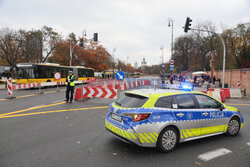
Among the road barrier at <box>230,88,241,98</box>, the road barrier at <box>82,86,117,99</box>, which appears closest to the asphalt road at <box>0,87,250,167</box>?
the road barrier at <box>82,86,117,99</box>

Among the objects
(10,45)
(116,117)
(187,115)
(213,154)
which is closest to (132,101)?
(116,117)

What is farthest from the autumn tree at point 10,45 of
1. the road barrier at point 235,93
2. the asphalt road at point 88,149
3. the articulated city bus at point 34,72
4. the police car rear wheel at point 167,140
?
the police car rear wheel at point 167,140

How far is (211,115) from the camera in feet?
14.5

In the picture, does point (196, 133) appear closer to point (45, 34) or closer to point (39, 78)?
point (39, 78)

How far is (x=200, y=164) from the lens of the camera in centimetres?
334

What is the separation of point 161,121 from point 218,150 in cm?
168

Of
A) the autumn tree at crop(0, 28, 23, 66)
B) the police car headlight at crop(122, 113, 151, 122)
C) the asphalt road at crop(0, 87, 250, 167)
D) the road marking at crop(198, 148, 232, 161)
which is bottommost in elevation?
the road marking at crop(198, 148, 232, 161)

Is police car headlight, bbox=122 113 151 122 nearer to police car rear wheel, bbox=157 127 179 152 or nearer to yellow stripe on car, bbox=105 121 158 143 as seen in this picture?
yellow stripe on car, bbox=105 121 158 143

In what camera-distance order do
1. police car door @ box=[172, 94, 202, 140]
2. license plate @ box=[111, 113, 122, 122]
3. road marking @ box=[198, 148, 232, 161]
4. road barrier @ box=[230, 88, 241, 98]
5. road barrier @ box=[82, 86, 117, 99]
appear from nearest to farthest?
road marking @ box=[198, 148, 232, 161], license plate @ box=[111, 113, 122, 122], police car door @ box=[172, 94, 202, 140], road barrier @ box=[82, 86, 117, 99], road barrier @ box=[230, 88, 241, 98]

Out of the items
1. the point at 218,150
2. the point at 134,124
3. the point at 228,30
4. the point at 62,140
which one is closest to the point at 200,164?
the point at 218,150

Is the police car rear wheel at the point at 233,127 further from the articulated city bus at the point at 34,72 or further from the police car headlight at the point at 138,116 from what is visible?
the articulated city bus at the point at 34,72

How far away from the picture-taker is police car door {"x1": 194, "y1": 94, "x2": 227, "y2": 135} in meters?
4.35

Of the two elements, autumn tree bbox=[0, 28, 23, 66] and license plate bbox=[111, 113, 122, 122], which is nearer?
license plate bbox=[111, 113, 122, 122]

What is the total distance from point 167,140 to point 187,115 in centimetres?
80
